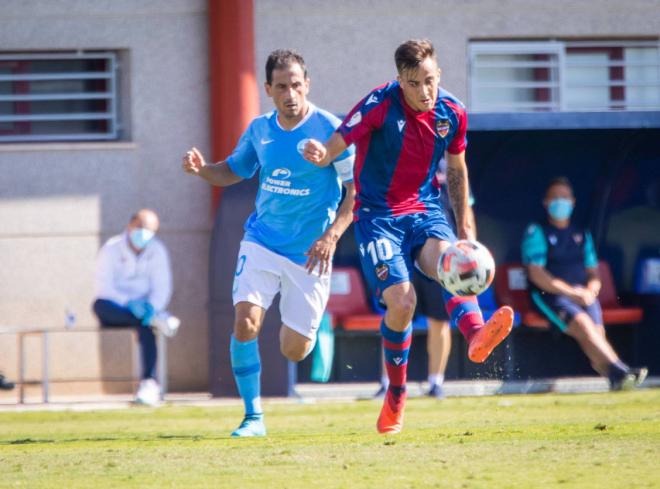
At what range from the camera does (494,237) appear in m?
13.6

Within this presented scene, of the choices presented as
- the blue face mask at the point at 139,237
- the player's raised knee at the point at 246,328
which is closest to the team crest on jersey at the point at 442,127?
the player's raised knee at the point at 246,328

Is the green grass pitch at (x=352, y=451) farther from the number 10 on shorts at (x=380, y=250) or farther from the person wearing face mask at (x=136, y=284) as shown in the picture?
the person wearing face mask at (x=136, y=284)

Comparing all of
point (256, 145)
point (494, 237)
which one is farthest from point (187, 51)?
point (256, 145)

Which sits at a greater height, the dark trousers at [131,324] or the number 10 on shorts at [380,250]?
the number 10 on shorts at [380,250]

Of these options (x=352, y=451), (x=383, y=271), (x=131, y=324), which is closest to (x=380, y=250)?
(x=383, y=271)

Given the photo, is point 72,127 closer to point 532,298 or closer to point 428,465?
point 532,298

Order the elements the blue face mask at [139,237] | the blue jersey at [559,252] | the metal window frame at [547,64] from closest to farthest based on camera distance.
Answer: the blue jersey at [559,252]
the blue face mask at [139,237]
the metal window frame at [547,64]

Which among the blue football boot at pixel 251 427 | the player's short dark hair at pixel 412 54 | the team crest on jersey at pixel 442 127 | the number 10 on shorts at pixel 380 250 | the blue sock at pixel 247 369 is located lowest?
the blue football boot at pixel 251 427

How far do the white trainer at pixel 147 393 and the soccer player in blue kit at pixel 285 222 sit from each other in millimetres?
3986

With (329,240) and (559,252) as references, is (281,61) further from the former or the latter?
(559,252)

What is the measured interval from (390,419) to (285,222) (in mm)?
1349

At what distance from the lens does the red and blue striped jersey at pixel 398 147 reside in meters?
7.61

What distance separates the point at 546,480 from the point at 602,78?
10.6 m

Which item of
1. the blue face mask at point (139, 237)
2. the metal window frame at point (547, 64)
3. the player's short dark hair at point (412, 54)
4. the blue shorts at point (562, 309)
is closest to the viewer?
the player's short dark hair at point (412, 54)
